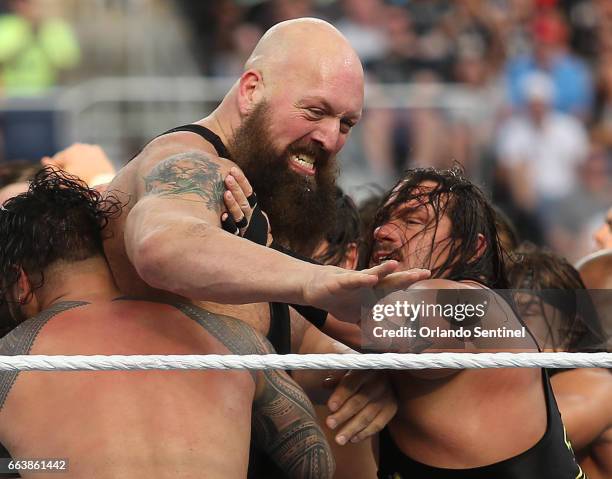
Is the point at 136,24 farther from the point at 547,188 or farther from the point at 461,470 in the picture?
the point at 461,470

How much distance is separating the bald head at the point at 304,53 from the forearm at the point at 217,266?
82 cm

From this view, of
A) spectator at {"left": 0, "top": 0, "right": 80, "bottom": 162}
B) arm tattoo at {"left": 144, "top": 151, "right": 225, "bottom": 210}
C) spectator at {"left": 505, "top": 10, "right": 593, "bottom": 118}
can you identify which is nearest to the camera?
arm tattoo at {"left": 144, "top": 151, "right": 225, "bottom": 210}

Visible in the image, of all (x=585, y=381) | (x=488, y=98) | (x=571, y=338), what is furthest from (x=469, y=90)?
(x=571, y=338)

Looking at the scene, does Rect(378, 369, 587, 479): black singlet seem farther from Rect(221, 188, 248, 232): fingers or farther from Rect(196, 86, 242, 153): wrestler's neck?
Rect(196, 86, 242, 153): wrestler's neck

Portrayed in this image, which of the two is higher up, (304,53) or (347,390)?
(304,53)

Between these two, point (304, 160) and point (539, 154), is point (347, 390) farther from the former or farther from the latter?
point (539, 154)

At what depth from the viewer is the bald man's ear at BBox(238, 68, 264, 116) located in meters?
2.68

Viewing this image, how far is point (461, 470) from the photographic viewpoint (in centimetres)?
229

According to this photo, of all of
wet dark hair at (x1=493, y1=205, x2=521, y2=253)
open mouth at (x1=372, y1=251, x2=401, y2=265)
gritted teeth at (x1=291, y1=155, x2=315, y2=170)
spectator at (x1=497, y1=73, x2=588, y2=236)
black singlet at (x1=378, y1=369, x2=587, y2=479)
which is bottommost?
spectator at (x1=497, y1=73, x2=588, y2=236)

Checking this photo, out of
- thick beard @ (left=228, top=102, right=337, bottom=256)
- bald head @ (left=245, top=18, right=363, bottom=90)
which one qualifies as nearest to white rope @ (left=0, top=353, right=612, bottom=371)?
thick beard @ (left=228, top=102, right=337, bottom=256)

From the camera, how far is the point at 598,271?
3.24 metres

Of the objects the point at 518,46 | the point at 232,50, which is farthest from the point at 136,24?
the point at 518,46

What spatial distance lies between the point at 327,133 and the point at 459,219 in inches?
16.9

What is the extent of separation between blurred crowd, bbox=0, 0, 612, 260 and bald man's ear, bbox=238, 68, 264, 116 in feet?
14.6
